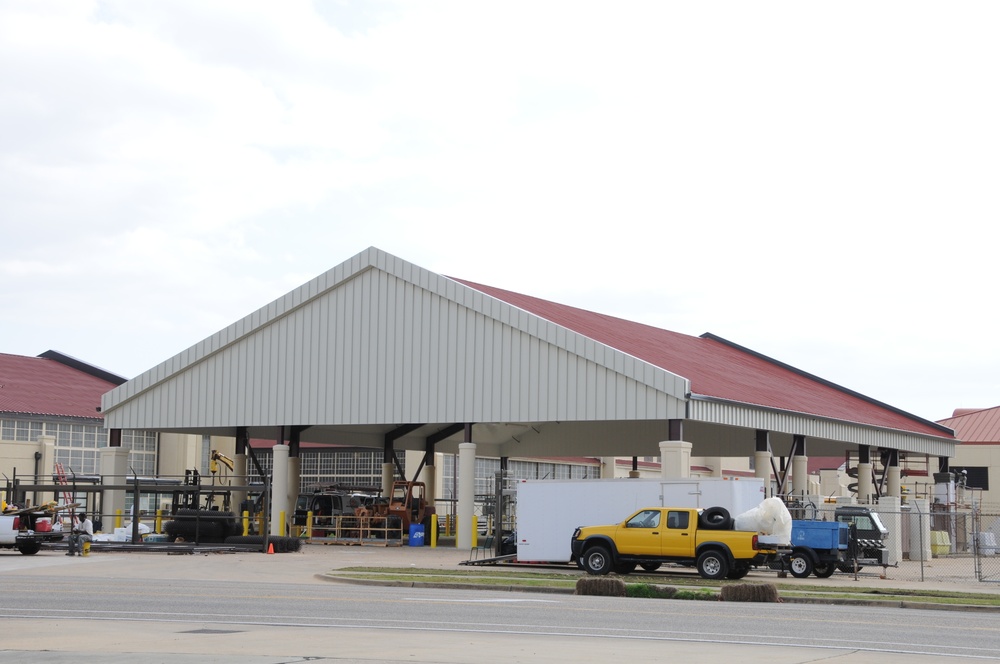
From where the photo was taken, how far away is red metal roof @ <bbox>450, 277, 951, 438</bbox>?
4522 cm

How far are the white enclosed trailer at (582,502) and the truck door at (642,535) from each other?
246 centimetres

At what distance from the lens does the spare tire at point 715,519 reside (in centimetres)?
3011

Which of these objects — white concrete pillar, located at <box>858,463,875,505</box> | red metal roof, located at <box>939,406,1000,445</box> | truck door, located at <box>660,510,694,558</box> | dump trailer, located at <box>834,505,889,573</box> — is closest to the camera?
truck door, located at <box>660,510,694,558</box>

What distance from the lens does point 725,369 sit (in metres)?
52.4

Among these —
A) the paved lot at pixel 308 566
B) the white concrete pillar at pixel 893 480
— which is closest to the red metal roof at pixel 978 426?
the white concrete pillar at pixel 893 480

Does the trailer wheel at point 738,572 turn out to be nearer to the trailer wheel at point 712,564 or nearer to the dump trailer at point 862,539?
the trailer wheel at point 712,564

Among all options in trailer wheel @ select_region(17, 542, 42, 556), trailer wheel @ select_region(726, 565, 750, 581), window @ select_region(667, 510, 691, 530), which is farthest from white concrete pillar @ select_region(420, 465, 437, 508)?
trailer wheel @ select_region(726, 565, 750, 581)

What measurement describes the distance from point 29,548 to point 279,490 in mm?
10200

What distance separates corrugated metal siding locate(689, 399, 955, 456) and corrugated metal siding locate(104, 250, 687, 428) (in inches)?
80.6

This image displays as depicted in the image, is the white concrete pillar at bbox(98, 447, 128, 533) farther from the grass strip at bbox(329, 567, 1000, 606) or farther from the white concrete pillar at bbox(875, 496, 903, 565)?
the white concrete pillar at bbox(875, 496, 903, 565)

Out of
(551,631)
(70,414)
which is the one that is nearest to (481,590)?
(551,631)

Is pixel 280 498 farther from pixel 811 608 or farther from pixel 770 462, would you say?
pixel 811 608

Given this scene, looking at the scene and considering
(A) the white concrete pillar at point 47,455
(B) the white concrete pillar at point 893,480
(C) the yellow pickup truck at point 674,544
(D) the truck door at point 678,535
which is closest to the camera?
(C) the yellow pickup truck at point 674,544

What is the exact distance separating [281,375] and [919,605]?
2720 cm
